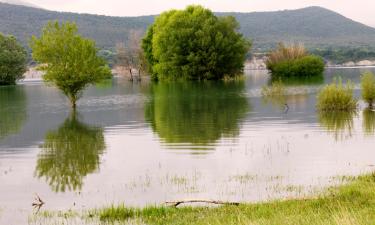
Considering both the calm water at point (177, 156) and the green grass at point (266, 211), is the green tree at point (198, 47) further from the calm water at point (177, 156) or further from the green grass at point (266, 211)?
the green grass at point (266, 211)

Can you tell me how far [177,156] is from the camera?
21.8 m

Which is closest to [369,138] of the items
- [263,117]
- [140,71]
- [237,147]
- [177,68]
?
[237,147]

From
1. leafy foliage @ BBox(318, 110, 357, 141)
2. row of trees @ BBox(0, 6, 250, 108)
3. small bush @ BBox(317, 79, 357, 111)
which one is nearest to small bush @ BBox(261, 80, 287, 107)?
small bush @ BBox(317, 79, 357, 111)

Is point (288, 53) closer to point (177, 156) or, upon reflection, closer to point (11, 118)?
point (11, 118)

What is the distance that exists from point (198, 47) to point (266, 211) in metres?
83.2

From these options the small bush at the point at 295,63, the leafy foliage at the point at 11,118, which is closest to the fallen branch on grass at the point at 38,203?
the leafy foliage at the point at 11,118

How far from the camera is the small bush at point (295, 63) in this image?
104 m

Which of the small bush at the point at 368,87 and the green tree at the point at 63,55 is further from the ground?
the green tree at the point at 63,55

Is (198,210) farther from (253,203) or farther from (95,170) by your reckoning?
(95,170)

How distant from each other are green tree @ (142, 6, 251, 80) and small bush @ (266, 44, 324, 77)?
26.0 ft

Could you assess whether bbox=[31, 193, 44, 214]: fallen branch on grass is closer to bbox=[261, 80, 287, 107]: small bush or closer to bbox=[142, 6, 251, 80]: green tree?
bbox=[261, 80, 287, 107]: small bush

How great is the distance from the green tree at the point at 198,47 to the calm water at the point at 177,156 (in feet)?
181

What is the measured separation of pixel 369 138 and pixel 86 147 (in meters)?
11.8

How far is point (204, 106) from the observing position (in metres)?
44.4
